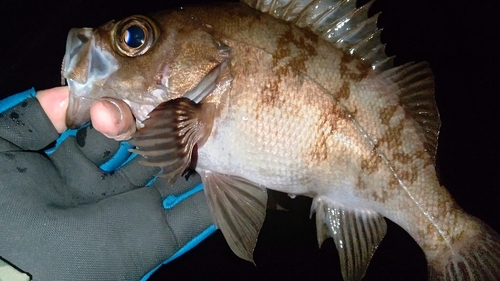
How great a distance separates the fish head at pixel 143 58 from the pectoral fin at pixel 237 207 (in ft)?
1.47

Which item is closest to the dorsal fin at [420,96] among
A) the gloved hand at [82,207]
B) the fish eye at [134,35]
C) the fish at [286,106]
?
the fish at [286,106]

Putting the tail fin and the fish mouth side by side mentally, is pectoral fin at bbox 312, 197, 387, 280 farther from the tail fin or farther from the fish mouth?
the fish mouth

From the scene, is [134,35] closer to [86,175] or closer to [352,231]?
[86,175]

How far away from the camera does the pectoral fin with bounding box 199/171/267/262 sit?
176 centimetres

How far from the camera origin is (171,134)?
1.56 metres

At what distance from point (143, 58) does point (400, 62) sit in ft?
15.7

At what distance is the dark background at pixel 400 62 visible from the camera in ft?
13.0

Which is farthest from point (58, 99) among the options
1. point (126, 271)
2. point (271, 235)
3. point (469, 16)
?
point (469, 16)

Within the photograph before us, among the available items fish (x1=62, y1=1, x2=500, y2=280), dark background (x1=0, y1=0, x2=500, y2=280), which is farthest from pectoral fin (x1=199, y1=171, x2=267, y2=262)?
dark background (x1=0, y1=0, x2=500, y2=280)

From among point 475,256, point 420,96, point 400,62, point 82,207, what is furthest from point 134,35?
point 400,62

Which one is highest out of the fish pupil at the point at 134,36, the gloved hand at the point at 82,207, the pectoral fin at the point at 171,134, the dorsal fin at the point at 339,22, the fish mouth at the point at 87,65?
the dorsal fin at the point at 339,22

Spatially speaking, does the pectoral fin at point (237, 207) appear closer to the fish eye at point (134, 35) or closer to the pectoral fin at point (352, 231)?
the pectoral fin at point (352, 231)

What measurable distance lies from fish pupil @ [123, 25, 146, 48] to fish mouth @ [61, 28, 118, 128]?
97 millimetres

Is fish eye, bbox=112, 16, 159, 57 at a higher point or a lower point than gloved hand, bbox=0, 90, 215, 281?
higher
